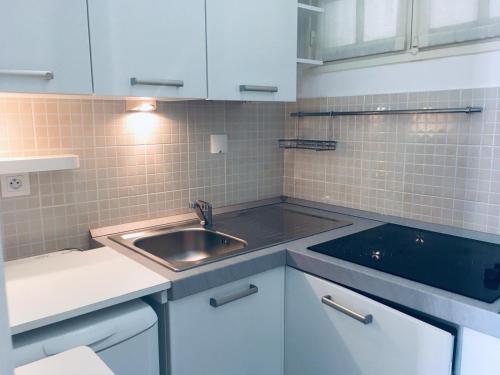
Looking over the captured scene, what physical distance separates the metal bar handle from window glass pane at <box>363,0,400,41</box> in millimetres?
1305

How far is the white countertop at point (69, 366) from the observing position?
0.71 metres

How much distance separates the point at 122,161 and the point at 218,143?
47 cm

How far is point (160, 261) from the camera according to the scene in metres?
1.35

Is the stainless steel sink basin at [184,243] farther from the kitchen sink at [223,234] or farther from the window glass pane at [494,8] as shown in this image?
the window glass pane at [494,8]

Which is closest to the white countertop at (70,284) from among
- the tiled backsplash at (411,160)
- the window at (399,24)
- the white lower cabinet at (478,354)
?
the white lower cabinet at (478,354)

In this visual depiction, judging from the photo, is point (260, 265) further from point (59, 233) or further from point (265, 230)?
point (59, 233)

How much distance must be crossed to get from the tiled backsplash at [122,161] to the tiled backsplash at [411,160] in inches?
11.0

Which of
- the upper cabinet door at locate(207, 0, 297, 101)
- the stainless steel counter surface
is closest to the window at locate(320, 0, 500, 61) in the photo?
the upper cabinet door at locate(207, 0, 297, 101)

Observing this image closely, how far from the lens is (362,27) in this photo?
6.05 feet

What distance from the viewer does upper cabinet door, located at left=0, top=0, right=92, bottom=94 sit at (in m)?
1.07

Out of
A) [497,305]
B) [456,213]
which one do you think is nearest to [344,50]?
[456,213]

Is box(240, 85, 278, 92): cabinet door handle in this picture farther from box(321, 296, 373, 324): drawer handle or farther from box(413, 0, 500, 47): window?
box(321, 296, 373, 324): drawer handle

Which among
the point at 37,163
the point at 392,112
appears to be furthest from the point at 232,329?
the point at 392,112

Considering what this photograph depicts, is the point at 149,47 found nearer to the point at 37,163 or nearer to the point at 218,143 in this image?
the point at 37,163
